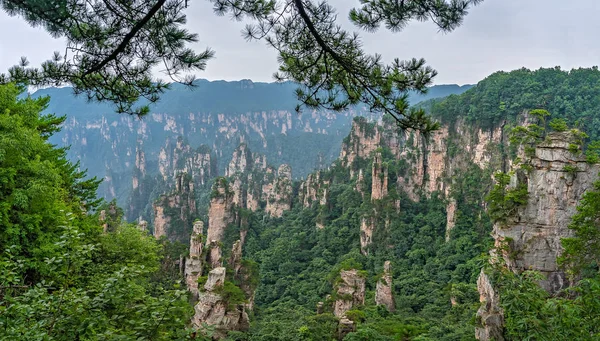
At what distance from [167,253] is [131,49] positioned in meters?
24.1

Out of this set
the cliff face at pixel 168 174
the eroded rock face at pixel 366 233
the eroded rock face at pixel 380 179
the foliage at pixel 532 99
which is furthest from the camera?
the cliff face at pixel 168 174

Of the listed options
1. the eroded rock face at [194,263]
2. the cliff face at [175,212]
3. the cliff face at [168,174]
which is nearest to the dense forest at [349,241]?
the cliff face at [175,212]

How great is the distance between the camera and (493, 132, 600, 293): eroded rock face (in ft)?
50.4

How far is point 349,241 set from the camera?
121 feet

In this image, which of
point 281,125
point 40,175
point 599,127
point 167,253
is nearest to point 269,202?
point 167,253

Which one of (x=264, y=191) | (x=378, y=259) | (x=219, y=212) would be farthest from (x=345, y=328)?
(x=264, y=191)

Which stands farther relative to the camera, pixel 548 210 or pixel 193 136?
pixel 193 136

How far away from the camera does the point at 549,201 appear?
15.8 meters

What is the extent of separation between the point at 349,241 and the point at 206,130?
12089 centimetres

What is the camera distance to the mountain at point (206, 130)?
12638 cm

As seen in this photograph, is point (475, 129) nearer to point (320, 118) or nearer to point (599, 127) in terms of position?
point (599, 127)

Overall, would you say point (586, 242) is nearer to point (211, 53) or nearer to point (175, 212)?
point (211, 53)

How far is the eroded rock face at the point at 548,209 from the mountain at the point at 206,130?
323ft

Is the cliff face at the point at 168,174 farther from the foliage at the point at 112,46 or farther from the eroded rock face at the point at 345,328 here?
the foliage at the point at 112,46
